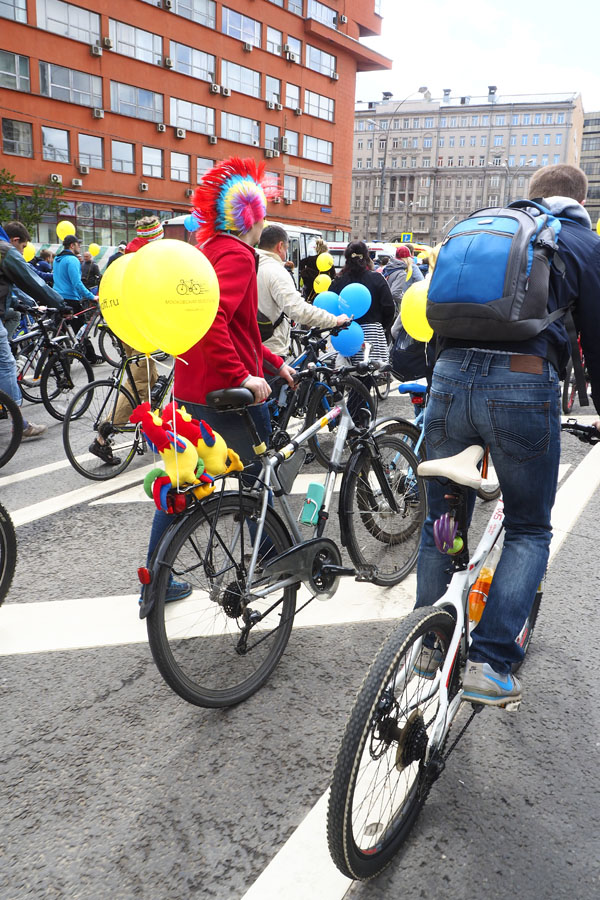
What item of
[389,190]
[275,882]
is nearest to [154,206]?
[275,882]

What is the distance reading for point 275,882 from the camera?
2049 mm

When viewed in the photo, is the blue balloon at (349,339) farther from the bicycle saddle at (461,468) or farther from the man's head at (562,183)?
the bicycle saddle at (461,468)

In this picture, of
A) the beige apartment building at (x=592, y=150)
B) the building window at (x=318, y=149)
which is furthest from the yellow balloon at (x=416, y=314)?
the beige apartment building at (x=592, y=150)

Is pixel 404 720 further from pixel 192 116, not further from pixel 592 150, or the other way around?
pixel 592 150

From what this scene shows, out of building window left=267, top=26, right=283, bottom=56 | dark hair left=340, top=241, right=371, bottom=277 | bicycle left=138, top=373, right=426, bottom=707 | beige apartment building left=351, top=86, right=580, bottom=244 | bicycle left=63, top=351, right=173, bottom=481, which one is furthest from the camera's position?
beige apartment building left=351, top=86, right=580, bottom=244

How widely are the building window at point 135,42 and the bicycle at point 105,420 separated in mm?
34234

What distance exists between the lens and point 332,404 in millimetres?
4547

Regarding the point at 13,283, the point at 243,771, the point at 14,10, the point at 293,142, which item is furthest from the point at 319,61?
the point at 243,771

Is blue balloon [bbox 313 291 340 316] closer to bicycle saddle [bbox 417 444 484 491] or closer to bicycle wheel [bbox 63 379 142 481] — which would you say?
bicycle wheel [bbox 63 379 142 481]

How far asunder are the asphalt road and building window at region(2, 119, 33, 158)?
32.0 metres

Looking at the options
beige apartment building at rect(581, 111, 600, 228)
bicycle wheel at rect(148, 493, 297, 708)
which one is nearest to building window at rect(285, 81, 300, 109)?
bicycle wheel at rect(148, 493, 297, 708)

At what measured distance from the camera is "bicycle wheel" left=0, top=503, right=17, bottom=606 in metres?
3.51

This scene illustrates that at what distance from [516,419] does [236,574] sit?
1.23 m

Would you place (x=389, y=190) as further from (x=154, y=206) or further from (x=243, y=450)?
(x=243, y=450)
